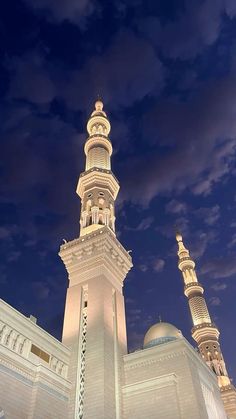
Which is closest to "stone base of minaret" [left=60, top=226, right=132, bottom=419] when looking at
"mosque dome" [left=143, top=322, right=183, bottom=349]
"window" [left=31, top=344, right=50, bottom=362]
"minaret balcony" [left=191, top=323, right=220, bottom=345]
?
"mosque dome" [left=143, top=322, right=183, bottom=349]

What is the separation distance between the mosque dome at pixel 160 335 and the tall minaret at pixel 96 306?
1.40 metres

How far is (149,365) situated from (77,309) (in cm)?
496

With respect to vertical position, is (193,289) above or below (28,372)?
above

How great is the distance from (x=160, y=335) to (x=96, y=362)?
14.5 ft

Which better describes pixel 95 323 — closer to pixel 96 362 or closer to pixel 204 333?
pixel 96 362

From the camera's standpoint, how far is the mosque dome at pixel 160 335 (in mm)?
20984

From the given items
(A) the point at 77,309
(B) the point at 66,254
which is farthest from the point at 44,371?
(B) the point at 66,254

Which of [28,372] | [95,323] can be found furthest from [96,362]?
[28,372]

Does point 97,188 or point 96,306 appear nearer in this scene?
point 96,306

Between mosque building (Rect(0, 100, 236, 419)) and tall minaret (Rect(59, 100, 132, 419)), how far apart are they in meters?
0.05

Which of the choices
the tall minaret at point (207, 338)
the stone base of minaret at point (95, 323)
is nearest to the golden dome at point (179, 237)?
the tall minaret at point (207, 338)

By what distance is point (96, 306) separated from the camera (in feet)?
68.0

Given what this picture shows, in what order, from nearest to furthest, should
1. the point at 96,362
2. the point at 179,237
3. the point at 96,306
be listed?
the point at 96,362 → the point at 96,306 → the point at 179,237

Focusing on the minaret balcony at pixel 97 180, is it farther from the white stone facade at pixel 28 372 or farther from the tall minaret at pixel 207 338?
the tall minaret at pixel 207 338
